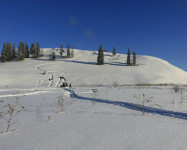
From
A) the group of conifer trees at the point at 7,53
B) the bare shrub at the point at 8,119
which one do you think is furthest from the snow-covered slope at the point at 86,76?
the bare shrub at the point at 8,119

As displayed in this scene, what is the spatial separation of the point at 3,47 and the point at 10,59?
17.9 feet

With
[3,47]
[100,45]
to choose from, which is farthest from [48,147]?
[3,47]

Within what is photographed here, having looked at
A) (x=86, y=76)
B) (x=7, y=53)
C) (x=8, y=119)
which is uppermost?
(x=7, y=53)

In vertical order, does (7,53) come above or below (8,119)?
above

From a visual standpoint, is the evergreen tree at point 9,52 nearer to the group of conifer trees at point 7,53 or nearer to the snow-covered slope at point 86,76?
the group of conifer trees at point 7,53

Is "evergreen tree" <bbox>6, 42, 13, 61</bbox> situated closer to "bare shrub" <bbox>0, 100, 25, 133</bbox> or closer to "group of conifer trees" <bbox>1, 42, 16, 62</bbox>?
"group of conifer trees" <bbox>1, 42, 16, 62</bbox>

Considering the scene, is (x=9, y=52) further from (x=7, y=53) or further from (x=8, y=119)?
(x=8, y=119)

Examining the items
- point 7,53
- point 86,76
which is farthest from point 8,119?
point 7,53

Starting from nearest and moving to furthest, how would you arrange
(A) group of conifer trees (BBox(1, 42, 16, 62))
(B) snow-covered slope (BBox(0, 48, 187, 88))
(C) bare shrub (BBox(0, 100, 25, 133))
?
(C) bare shrub (BBox(0, 100, 25, 133)) → (B) snow-covered slope (BBox(0, 48, 187, 88)) → (A) group of conifer trees (BBox(1, 42, 16, 62))

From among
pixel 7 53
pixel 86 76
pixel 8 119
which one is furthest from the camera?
pixel 7 53

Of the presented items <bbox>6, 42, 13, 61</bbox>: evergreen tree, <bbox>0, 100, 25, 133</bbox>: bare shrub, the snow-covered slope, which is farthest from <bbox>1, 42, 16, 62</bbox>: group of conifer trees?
<bbox>0, 100, 25, 133</bbox>: bare shrub

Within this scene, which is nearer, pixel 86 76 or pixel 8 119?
pixel 8 119

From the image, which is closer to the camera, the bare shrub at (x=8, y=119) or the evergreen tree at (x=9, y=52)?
the bare shrub at (x=8, y=119)

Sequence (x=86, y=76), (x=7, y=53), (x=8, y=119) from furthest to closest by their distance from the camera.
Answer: (x=7, y=53) → (x=86, y=76) → (x=8, y=119)
